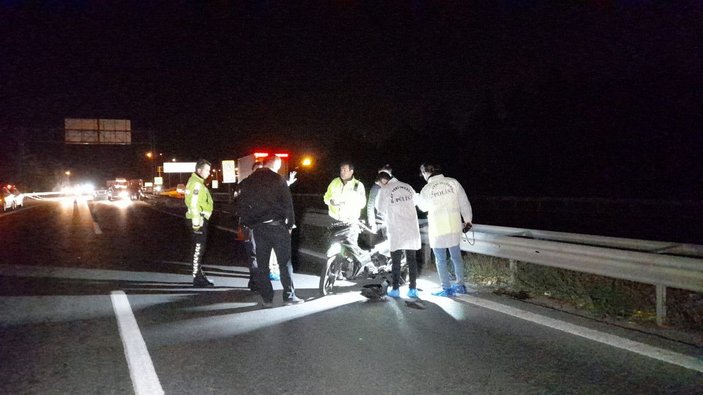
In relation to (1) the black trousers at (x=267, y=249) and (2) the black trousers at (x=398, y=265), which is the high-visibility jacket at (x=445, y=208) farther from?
(1) the black trousers at (x=267, y=249)

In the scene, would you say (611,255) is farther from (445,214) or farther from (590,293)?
(445,214)

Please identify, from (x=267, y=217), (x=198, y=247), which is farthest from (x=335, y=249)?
(x=198, y=247)

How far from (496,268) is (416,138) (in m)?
Answer: 79.9

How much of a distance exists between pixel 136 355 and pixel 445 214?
433cm

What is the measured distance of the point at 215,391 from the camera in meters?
4.66

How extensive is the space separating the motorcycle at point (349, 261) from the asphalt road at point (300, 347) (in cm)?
31

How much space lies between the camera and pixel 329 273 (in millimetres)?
8422

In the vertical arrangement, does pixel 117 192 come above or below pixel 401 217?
below

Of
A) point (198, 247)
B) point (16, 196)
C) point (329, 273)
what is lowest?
point (329, 273)

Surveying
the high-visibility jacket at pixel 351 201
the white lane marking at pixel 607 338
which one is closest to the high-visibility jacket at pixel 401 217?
the high-visibility jacket at pixel 351 201

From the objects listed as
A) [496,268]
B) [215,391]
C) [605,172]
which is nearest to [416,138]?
[605,172]

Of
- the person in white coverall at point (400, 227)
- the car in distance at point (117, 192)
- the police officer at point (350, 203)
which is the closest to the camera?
the person in white coverall at point (400, 227)

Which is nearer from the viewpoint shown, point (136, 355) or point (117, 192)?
point (136, 355)

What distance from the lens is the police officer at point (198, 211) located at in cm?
934
